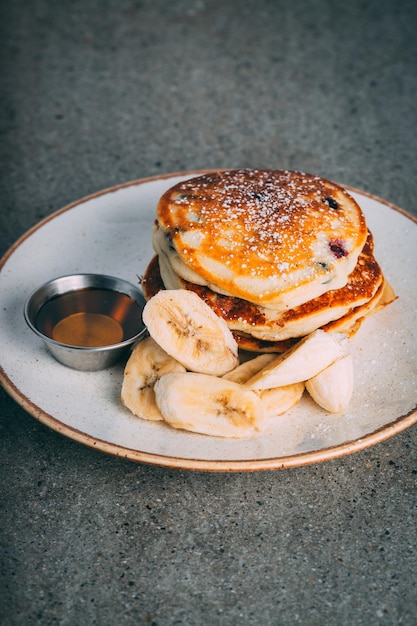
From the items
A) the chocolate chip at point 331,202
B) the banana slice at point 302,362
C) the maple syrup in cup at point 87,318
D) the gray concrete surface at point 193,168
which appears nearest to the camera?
the gray concrete surface at point 193,168

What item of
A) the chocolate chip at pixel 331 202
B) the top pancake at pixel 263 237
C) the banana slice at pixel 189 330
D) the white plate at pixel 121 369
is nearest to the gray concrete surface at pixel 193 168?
the white plate at pixel 121 369

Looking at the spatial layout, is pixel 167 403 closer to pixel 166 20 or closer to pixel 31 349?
pixel 31 349

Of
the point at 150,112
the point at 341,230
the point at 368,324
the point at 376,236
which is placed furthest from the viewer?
the point at 150,112

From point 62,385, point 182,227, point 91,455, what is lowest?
point 91,455

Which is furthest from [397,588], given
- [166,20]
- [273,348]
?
[166,20]

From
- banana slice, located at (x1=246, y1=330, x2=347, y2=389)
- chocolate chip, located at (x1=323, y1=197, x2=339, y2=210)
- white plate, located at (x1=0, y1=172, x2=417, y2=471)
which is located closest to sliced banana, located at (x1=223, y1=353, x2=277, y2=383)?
banana slice, located at (x1=246, y1=330, x2=347, y2=389)

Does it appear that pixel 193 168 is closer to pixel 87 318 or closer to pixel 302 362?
pixel 87 318

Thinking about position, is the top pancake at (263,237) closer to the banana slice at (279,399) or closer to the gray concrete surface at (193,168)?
the banana slice at (279,399)
